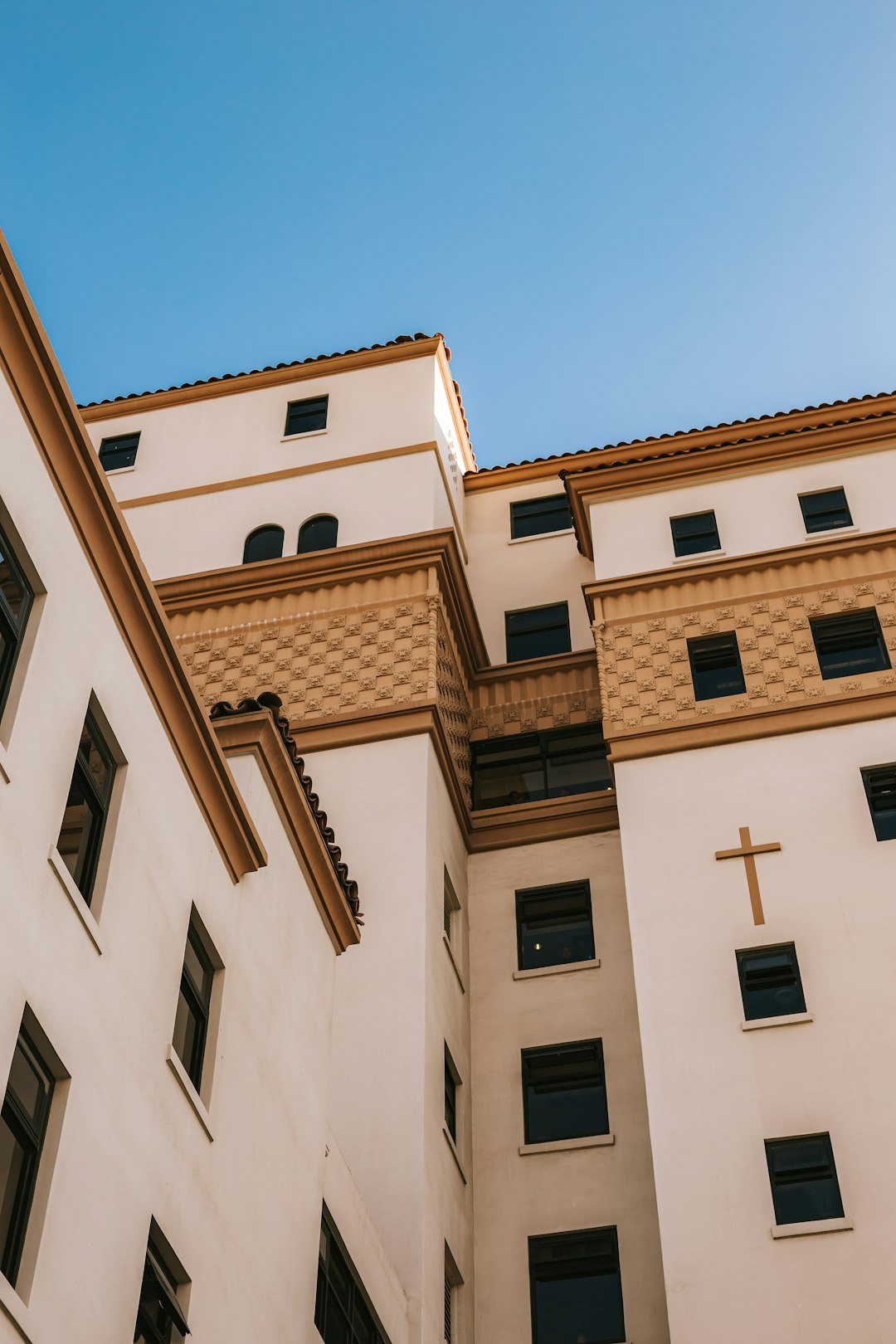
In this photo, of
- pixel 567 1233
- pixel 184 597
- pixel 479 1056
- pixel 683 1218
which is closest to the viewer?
pixel 683 1218

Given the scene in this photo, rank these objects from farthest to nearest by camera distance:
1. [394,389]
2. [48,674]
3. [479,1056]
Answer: [394,389]
[479,1056]
[48,674]

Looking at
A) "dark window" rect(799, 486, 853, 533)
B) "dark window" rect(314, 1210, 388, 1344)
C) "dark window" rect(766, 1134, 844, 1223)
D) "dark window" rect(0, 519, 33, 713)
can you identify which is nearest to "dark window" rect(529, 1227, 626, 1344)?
"dark window" rect(766, 1134, 844, 1223)

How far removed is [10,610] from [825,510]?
855 inches

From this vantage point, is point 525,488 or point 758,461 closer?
point 758,461

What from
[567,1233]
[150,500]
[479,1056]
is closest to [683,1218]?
[567,1233]

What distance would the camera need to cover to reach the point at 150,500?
35.7 meters

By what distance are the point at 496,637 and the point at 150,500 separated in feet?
26.5

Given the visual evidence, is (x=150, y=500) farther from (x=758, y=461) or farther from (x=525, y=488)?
(x=758, y=461)

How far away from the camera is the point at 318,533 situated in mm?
33844

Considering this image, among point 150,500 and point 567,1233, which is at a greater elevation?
point 150,500

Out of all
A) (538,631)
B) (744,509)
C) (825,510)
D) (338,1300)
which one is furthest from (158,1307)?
(538,631)

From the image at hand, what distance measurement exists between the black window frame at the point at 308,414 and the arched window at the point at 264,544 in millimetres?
3214

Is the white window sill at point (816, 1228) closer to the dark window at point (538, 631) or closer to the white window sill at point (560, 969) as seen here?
the white window sill at point (560, 969)

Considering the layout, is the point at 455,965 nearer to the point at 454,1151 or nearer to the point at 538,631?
the point at 454,1151
